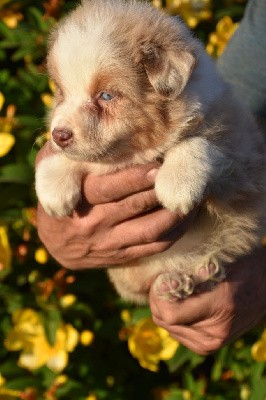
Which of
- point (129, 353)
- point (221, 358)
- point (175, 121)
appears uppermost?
point (175, 121)

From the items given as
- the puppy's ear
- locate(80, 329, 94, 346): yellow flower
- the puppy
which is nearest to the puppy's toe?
the puppy

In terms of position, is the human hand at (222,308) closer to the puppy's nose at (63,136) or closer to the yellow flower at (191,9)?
the puppy's nose at (63,136)

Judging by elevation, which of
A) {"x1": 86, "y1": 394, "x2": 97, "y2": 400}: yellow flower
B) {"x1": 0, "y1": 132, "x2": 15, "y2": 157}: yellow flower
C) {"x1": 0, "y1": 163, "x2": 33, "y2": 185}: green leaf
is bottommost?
{"x1": 86, "y1": 394, "x2": 97, "y2": 400}: yellow flower

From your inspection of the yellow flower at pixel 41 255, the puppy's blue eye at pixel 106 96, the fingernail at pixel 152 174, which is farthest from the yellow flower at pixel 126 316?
the puppy's blue eye at pixel 106 96

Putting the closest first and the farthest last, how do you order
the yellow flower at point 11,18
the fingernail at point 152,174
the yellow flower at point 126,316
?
the fingernail at point 152,174 → the yellow flower at point 126,316 → the yellow flower at point 11,18

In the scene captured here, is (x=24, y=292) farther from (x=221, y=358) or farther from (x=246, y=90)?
(x=246, y=90)

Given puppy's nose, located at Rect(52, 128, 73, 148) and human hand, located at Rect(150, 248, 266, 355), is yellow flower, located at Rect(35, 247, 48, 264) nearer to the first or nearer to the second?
human hand, located at Rect(150, 248, 266, 355)

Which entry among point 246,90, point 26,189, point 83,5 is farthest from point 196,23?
point 83,5
